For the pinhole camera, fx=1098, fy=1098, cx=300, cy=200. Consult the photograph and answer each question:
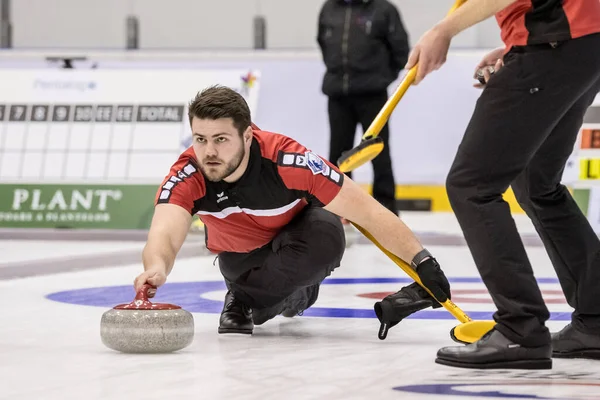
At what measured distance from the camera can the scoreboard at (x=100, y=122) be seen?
8039 mm

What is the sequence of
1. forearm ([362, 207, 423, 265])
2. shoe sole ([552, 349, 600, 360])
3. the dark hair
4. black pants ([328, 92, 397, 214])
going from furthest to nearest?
black pants ([328, 92, 397, 214]) → forearm ([362, 207, 423, 265]) → the dark hair → shoe sole ([552, 349, 600, 360])

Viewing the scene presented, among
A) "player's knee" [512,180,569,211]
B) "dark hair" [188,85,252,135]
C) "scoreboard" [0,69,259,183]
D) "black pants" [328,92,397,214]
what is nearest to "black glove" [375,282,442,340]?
"player's knee" [512,180,569,211]

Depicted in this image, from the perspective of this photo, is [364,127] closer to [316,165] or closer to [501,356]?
[316,165]

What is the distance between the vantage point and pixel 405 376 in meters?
2.62

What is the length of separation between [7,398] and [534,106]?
1437 millimetres

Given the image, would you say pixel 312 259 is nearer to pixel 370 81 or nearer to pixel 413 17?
pixel 370 81

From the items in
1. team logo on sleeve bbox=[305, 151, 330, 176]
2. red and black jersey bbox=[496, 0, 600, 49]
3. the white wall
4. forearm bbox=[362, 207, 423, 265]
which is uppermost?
the white wall

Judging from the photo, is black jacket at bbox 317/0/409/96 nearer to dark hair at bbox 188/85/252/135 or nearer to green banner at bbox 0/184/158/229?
green banner at bbox 0/184/158/229

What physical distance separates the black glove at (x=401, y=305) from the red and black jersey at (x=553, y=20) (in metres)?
0.84

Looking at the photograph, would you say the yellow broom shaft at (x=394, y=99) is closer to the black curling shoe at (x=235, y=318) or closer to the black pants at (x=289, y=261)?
the black pants at (x=289, y=261)

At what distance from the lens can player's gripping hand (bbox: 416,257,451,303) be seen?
3.14 metres

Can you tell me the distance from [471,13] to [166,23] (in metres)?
9.63

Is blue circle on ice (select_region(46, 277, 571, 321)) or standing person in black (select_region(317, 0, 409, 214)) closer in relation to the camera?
blue circle on ice (select_region(46, 277, 571, 321))

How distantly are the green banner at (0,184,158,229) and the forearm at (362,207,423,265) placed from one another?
4.90m
